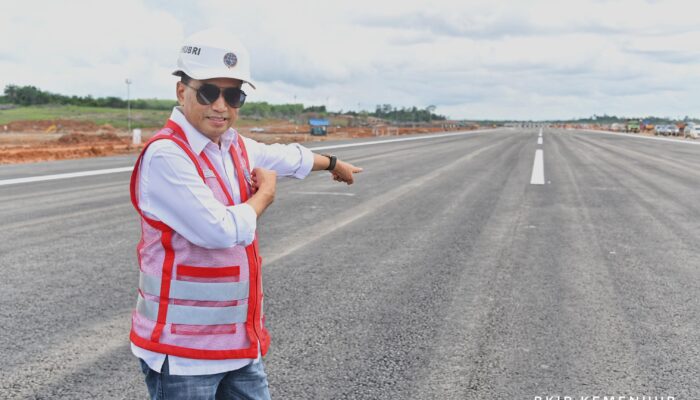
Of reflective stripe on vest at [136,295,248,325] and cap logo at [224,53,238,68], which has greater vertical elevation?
cap logo at [224,53,238,68]

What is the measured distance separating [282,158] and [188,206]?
74 cm

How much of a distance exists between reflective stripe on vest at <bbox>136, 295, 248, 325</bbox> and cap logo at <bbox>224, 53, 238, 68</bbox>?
80cm

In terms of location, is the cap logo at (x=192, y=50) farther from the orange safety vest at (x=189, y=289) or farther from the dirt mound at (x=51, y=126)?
the dirt mound at (x=51, y=126)

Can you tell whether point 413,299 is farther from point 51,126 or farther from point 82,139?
point 51,126

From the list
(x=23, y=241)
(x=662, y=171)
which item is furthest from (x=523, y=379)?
(x=662, y=171)

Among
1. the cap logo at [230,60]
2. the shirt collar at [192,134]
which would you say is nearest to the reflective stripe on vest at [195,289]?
the shirt collar at [192,134]

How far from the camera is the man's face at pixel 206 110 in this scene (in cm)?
189

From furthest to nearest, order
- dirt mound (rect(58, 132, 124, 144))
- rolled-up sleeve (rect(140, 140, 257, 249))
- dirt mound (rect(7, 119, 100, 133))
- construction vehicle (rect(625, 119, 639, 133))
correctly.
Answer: construction vehicle (rect(625, 119, 639, 133)) < dirt mound (rect(7, 119, 100, 133)) < dirt mound (rect(58, 132, 124, 144)) < rolled-up sleeve (rect(140, 140, 257, 249))

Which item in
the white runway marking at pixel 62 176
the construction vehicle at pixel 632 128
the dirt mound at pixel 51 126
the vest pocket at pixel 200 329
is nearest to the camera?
the vest pocket at pixel 200 329

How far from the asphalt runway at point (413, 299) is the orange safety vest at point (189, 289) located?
5.12 feet

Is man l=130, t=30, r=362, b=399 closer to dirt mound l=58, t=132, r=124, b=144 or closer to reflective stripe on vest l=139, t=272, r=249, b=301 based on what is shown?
reflective stripe on vest l=139, t=272, r=249, b=301

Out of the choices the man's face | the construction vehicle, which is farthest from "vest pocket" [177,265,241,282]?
the construction vehicle

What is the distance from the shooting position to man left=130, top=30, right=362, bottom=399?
1767 millimetres

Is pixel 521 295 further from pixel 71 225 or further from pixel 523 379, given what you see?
pixel 71 225
